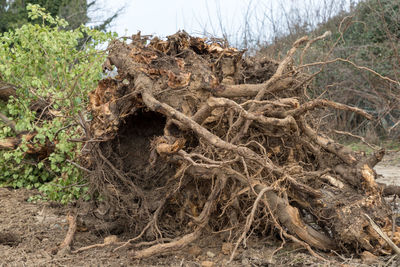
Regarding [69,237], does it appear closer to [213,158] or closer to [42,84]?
[213,158]

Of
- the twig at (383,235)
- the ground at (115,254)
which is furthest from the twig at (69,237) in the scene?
the twig at (383,235)

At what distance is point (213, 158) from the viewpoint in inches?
114

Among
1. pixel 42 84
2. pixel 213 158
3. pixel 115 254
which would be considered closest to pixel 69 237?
pixel 115 254

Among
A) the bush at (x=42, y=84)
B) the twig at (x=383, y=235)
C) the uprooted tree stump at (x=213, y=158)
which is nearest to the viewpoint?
the twig at (x=383, y=235)

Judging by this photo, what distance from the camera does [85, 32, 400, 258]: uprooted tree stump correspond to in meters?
2.79

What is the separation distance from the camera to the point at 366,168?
3.03 m

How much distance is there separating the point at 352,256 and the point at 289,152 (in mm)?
937

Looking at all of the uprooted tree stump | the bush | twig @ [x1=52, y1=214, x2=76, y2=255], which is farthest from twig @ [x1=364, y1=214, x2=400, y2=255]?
the bush

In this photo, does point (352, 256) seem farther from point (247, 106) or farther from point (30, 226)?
point (30, 226)

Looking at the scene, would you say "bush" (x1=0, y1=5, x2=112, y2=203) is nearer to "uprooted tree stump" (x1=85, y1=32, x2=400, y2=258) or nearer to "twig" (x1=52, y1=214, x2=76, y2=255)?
"twig" (x1=52, y1=214, x2=76, y2=255)

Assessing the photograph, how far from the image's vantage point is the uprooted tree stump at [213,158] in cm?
279

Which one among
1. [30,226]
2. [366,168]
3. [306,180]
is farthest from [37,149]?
[366,168]

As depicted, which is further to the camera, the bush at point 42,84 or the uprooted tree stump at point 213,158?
the bush at point 42,84

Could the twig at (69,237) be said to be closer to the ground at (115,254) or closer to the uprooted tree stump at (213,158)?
the ground at (115,254)
